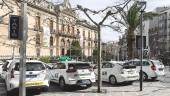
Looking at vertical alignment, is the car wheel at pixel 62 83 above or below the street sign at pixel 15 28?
below

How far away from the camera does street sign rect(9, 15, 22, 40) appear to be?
11.3m

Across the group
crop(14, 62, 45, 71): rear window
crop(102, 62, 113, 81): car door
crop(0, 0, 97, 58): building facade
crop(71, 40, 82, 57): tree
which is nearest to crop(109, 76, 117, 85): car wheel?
crop(102, 62, 113, 81): car door

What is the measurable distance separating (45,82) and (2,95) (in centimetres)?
214

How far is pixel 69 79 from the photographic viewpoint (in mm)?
18641

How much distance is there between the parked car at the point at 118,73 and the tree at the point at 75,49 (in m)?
46.1

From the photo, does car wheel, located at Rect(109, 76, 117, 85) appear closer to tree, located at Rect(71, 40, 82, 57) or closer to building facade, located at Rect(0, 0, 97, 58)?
building facade, located at Rect(0, 0, 97, 58)

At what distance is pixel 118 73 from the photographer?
71.9 feet

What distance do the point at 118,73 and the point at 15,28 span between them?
1144cm

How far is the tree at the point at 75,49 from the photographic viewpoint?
69744 millimetres

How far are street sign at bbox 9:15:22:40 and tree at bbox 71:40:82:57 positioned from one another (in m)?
57.2

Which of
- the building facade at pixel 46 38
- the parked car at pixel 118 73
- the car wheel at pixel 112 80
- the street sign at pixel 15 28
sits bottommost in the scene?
the car wheel at pixel 112 80

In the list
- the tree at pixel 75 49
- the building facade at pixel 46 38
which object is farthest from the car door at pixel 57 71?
the tree at pixel 75 49

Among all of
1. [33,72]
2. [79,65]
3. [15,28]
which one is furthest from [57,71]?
[15,28]

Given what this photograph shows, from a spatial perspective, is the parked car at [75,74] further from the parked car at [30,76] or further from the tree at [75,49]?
the tree at [75,49]
